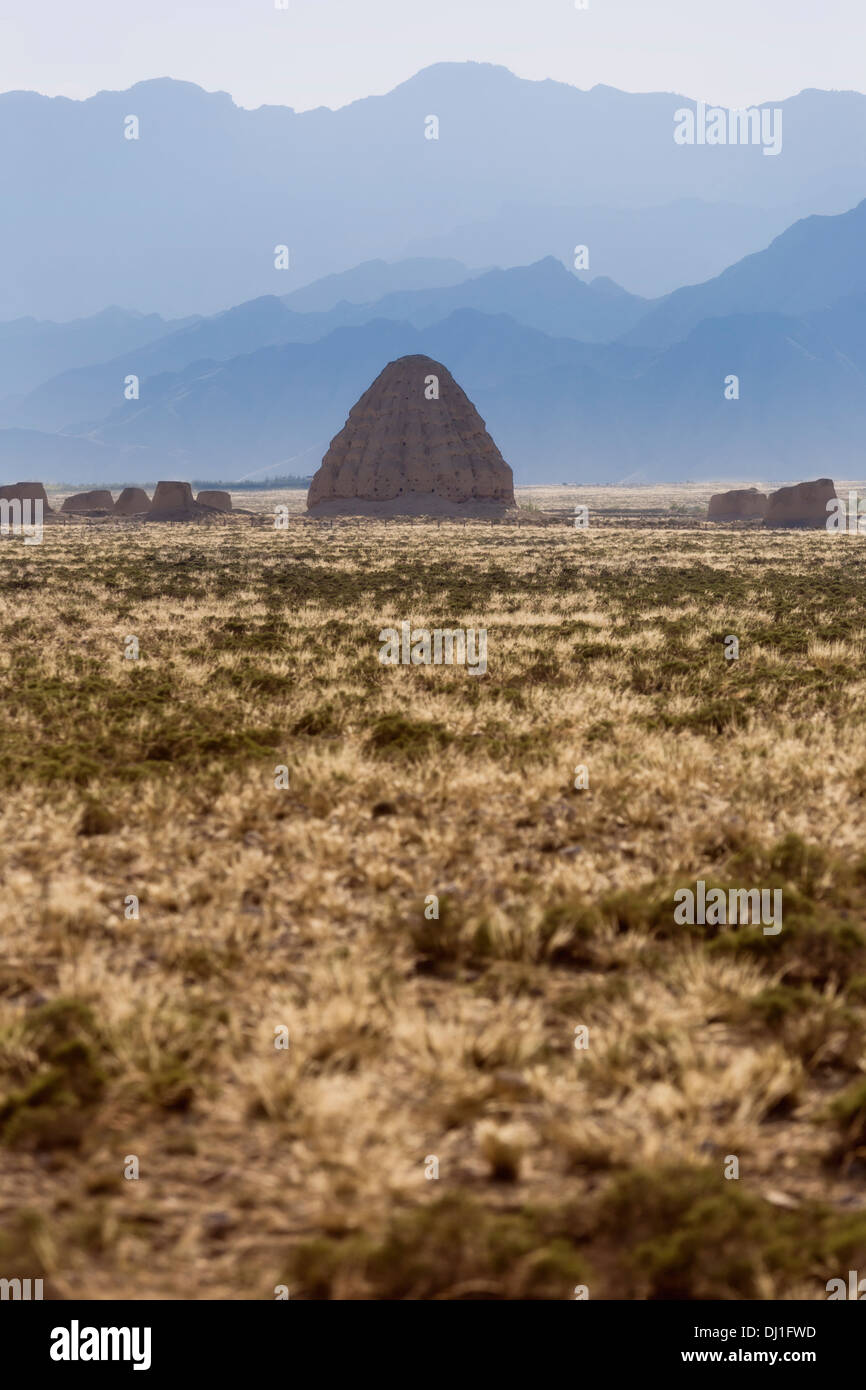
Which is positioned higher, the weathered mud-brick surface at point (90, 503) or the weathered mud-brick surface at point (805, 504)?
the weathered mud-brick surface at point (90, 503)

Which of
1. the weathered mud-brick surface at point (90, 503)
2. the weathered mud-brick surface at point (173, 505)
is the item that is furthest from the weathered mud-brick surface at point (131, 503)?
the weathered mud-brick surface at point (173, 505)

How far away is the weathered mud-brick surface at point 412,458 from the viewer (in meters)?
83.6

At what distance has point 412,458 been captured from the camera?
275 feet

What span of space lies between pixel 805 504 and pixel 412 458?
31.5m

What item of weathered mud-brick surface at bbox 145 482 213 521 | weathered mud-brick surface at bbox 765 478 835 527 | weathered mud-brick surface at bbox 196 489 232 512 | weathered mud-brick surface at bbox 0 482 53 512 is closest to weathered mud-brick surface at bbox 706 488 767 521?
weathered mud-brick surface at bbox 765 478 835 527

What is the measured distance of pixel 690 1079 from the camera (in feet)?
14.0

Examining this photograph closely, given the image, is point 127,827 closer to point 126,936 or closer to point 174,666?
point 126,936

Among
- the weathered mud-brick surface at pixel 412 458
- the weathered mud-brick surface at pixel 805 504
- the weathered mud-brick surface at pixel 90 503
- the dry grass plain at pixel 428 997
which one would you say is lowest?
the dry grass plain at pixel 428 997

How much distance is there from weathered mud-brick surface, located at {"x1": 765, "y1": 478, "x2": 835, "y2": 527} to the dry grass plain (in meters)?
63.9

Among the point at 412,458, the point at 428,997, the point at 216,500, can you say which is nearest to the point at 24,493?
the point at 216,500

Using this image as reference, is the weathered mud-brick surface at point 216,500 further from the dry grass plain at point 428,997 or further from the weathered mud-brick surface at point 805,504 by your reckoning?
the dry grass plain at point 428,997

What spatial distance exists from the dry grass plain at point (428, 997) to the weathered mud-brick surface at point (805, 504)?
210 ft

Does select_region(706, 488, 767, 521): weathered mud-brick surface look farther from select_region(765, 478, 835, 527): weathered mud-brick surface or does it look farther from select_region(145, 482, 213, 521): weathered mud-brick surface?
select_region(145, 482, 213, 521): weathered mud-brick surface
